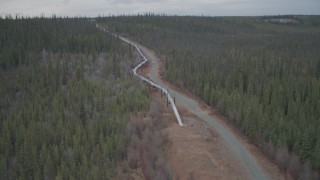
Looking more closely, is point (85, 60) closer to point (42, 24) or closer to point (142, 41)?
point (142, 41)

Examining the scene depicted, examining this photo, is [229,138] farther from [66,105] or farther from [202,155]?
[66,105]

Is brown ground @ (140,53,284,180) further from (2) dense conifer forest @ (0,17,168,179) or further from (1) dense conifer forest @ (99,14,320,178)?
(2) dense conifer forest @ (0,17,168,179)

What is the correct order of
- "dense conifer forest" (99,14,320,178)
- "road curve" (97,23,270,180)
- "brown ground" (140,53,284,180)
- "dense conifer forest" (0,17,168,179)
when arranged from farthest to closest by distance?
"dense conifer forest" (0,17,168,179) < "dense conifer forest" (99,14,320,178) < "road curve" (97,23,270,180) < "brown ground" (140,53,284,180)

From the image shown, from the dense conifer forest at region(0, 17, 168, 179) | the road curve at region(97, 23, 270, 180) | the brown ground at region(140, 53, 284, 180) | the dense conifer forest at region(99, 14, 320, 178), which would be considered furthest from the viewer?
the dense conifer forest at region(0, 17, 168, 179)

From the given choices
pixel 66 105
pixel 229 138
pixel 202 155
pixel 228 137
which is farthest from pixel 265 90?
pixel 66 105

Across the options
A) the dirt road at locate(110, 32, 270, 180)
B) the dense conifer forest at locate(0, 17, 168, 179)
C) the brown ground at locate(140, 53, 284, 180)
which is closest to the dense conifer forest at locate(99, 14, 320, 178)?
the brown ground at locate(140, 53, 284, 180)

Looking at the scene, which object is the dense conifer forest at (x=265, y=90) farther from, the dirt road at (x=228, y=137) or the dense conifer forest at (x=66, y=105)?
the dense conifer forest at (x=66, y=105)

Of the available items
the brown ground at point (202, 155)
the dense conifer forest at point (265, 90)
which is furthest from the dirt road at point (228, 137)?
the dense conifer forest at point (265, 90)
